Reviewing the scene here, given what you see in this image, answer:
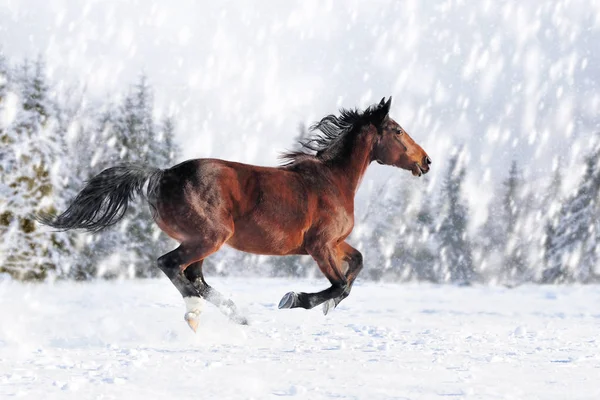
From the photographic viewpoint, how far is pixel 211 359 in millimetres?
6000

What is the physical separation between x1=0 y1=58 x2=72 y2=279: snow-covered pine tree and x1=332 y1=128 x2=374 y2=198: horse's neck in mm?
15410

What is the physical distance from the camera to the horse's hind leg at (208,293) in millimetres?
7789

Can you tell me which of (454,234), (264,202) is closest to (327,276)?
(264,202)

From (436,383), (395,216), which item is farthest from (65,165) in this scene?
(395,216)

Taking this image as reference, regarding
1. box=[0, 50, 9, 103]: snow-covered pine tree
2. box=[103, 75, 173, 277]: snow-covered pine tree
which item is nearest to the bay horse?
box=[0, 50, 9, 103]: snow-covered pine tree

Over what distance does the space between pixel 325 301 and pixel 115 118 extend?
926 inches

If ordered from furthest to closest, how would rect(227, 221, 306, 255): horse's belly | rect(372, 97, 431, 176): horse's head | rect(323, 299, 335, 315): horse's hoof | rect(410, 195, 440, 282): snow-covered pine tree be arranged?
rect(410, 195, 440, 282): snow-covered pine tree, rect(372, 97, 431, 176): horse's head, rect(323, 299, 335, 315): horse's hoof, rect(227, 221, 306, 255): horse's belly

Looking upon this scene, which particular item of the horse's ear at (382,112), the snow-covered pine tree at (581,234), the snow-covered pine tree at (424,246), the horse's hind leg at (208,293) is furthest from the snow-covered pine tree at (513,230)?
the horse's hind leg at (208,293)

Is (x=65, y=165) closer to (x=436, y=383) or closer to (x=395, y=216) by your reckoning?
(x=436, y=383)

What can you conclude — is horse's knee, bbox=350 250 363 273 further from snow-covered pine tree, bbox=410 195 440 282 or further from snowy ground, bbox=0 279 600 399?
snow-covered pine tree, bbox=410 195 440 282

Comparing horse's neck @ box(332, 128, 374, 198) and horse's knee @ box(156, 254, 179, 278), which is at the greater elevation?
horse's neck @ box(332, 128, 374, 198)

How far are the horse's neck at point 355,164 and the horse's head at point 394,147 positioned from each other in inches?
5.6

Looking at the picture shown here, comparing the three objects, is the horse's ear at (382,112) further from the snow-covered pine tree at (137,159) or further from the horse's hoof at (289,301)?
the snow-covered pine tree at (137,159)

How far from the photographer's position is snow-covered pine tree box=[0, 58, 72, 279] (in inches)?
832
